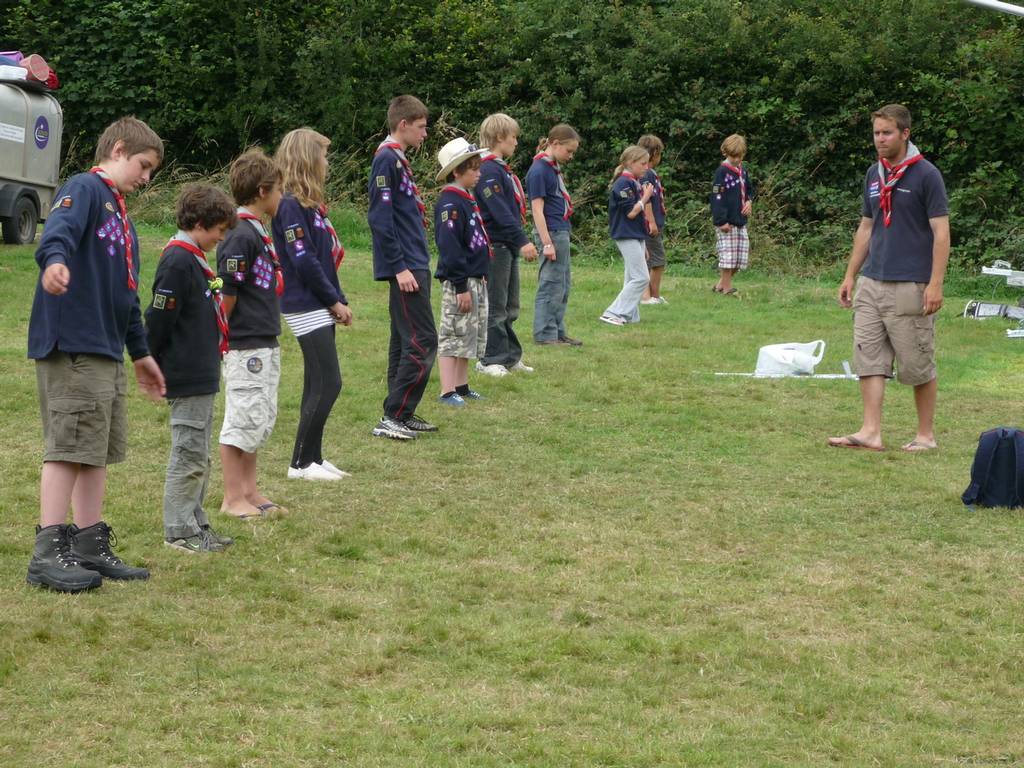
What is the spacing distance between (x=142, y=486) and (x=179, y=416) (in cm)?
131

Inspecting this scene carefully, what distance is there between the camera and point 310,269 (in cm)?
700

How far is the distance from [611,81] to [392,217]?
12.9 metres

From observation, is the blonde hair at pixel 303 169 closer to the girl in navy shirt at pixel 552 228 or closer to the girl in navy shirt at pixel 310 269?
the girl in navy shirt at pixel 310 269

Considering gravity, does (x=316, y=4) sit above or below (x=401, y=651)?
above

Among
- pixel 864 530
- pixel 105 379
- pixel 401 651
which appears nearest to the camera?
pixel 401 651

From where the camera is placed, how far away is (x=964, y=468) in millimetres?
7992

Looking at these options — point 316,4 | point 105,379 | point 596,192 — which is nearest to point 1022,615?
point 105,379

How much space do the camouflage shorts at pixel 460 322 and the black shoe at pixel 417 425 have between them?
0.63 meters

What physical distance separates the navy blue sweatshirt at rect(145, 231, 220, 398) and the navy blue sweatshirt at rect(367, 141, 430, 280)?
2366 mm

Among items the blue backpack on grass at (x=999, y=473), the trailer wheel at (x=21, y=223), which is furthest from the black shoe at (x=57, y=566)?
the trailer wheel at (x=21, y=223)

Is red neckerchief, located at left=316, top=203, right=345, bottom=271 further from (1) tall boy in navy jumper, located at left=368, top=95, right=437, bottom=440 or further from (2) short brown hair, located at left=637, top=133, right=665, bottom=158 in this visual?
(2) short brown hair, located at left=637, top=133, right=665, bottom=158

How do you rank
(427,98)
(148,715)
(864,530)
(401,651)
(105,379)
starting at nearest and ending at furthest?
(148,715) < (401,651) < (105,379) < (864,530) < (427,98)

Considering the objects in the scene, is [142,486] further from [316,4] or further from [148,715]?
[316,4]

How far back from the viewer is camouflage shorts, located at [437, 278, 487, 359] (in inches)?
359
